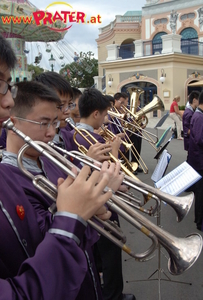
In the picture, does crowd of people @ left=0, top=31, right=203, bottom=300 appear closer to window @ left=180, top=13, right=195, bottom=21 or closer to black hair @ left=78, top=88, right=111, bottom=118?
black hair @ left=78, top=88, right=111, bottom=118

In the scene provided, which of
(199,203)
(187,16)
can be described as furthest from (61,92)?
(187,16)

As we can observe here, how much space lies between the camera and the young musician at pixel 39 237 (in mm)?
806

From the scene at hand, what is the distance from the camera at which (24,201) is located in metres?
1.10

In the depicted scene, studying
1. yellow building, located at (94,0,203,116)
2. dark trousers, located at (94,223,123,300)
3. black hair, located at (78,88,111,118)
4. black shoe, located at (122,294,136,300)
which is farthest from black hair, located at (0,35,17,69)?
yellow building, located at (94,0,203,116)

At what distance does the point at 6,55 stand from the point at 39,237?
0.71 metres

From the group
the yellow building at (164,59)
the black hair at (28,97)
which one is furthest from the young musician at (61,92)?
the yellow building at (164,59)

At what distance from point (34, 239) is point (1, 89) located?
578 mm

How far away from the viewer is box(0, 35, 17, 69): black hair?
972 millimetres

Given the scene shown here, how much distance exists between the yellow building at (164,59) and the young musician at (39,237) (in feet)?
57.5

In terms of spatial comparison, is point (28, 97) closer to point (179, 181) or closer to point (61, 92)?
point (61, 92)

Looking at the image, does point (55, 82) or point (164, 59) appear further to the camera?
point (164, 59)

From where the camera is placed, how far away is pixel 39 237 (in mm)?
1096

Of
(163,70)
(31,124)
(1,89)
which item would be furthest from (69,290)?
(163,70)

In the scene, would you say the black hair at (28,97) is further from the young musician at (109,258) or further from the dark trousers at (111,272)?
the dark trousers at (111,272)
